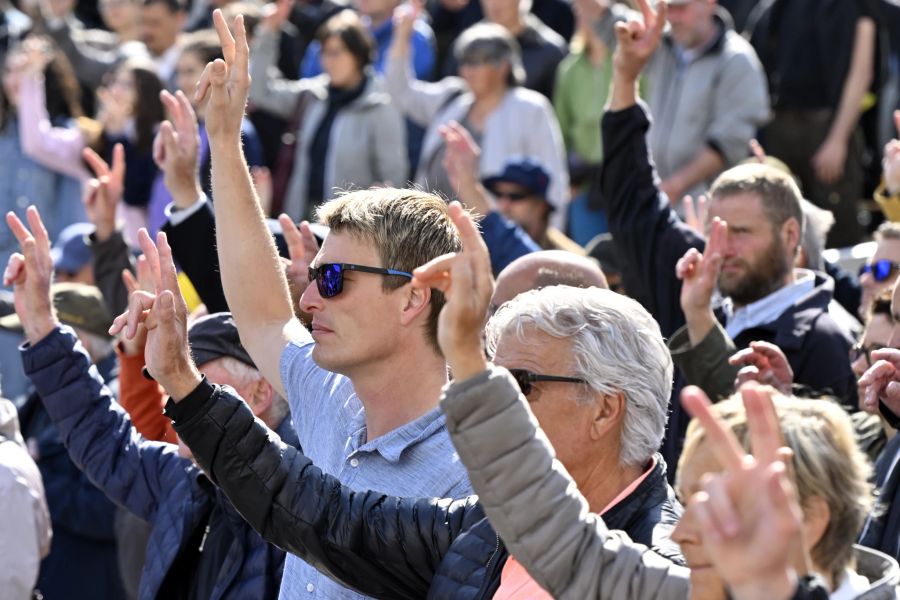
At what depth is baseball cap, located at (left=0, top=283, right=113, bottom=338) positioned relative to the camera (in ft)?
18.5

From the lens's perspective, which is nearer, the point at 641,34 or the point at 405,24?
the point at 641,34

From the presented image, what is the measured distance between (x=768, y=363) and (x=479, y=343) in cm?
186

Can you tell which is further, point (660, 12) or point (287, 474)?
point (660, 12)

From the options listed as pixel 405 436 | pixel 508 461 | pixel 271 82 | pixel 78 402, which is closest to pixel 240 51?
pixel 405 436

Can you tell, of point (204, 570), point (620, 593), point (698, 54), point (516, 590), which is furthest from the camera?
point (698, 54)

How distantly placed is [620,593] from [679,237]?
2.88m

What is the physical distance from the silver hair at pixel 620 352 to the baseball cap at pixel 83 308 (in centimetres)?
298

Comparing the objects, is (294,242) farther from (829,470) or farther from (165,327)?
(829,470)

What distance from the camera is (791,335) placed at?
4.77m

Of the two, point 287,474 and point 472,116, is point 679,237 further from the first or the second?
point 472,116

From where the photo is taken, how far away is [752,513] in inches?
73.9

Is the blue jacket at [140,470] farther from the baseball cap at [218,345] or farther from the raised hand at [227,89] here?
the raised hand at [227,89]

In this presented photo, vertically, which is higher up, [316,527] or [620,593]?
[620,593]

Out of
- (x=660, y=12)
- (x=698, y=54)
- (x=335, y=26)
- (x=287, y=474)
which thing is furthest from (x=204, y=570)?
(x=335, y=26)
